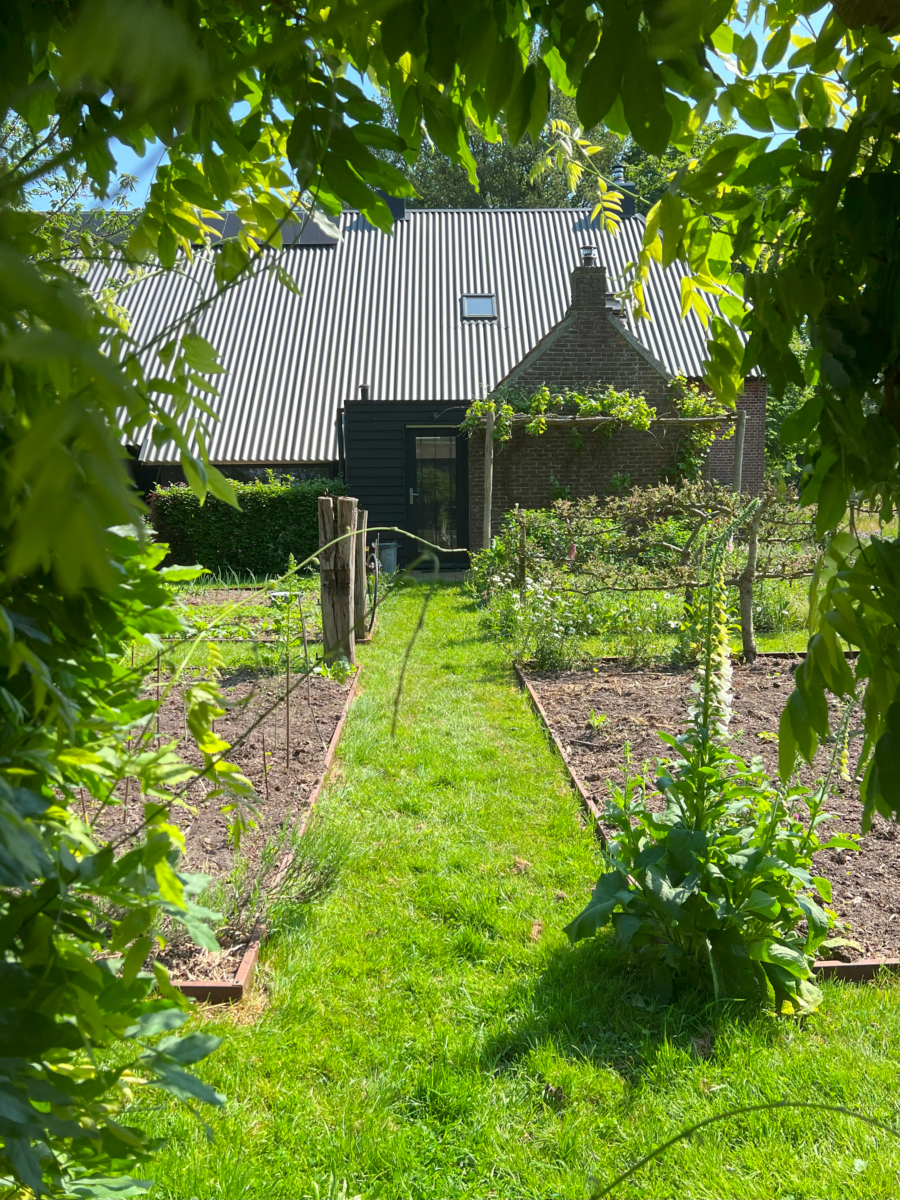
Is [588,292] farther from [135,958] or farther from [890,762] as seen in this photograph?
[135,958]

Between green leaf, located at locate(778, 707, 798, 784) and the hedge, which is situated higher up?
green leaf, located at locate(778, 707, 798, 784)

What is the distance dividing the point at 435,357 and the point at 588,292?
13.5 ft

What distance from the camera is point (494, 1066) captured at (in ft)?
9.36

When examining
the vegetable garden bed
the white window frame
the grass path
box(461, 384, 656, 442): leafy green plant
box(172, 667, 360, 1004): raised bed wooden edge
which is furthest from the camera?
the white window frame

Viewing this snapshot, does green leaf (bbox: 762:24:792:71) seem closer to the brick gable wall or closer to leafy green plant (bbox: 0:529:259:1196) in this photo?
leafy green plant (bbox: 0:529:259:1196)

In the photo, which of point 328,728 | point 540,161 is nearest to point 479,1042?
point 540,161

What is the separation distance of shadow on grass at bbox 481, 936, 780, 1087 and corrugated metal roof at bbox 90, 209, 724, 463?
15215 millimetres

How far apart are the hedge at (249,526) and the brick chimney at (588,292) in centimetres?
560

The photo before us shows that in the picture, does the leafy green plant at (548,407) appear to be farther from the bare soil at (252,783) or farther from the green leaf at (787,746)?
the green leaf at (787,746)

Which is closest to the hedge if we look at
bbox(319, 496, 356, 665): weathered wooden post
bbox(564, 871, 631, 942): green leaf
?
bbox(319, 496, 356, 665): weathered wooden post

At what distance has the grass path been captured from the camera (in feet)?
7.85

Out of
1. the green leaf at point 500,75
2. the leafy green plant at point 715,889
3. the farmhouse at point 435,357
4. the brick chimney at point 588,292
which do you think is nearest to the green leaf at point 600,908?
the leafy green plant at point 715,889

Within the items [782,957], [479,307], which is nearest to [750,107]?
[782,957]

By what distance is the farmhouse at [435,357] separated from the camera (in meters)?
15.9
